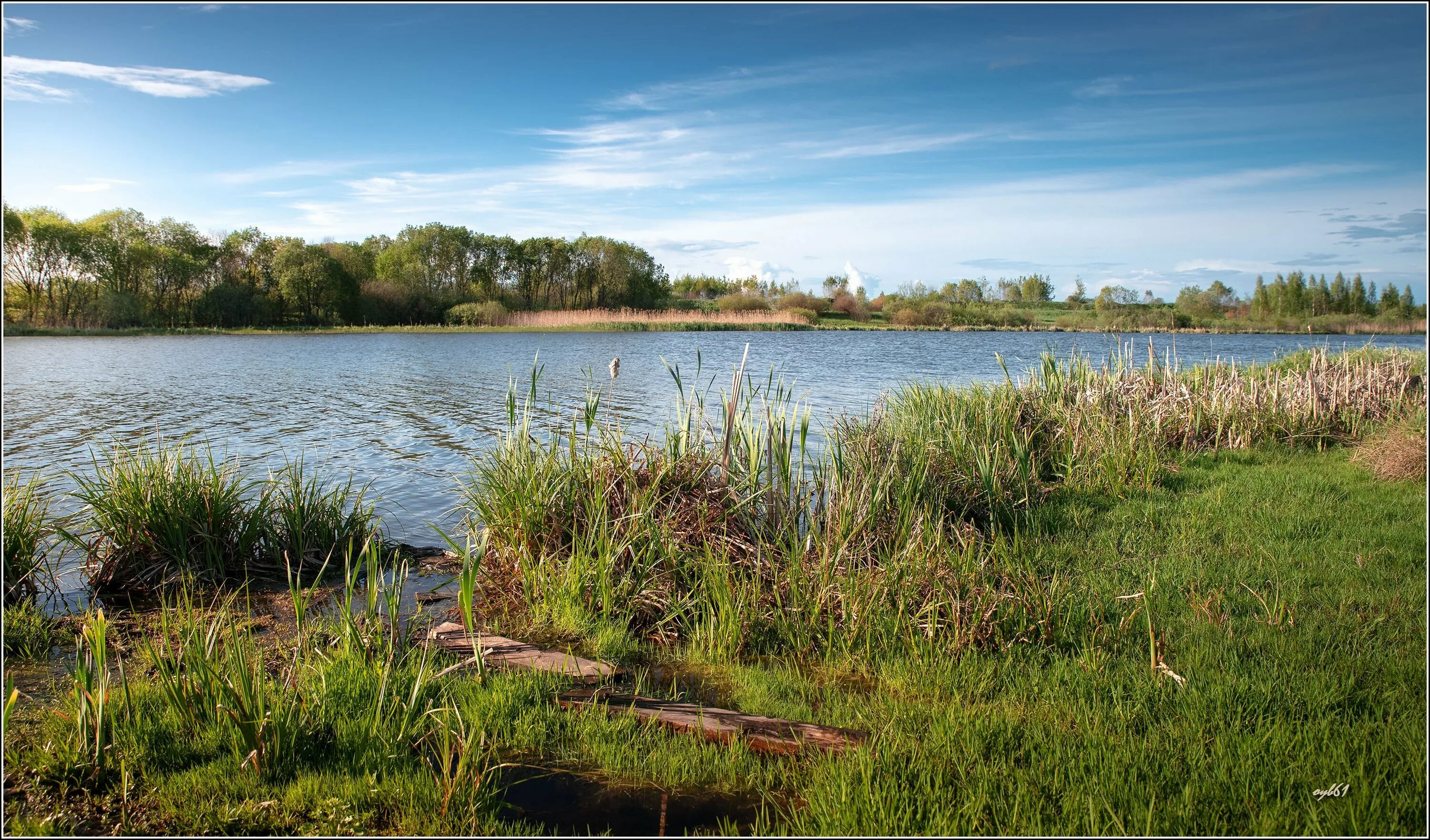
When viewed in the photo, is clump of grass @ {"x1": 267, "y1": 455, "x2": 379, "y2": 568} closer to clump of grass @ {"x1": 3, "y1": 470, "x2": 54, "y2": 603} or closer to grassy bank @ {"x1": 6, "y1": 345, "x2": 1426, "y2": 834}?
grassy bank @ {"x1": 6, "y1": 345, "x2": 1426, "y2": 834}

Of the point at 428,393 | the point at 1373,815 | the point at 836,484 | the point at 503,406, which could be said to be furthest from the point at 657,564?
the point at 428,393

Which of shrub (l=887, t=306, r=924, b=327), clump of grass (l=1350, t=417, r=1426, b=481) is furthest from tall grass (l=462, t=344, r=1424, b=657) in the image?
shrub (l=887, t=306, r=924, b=327)

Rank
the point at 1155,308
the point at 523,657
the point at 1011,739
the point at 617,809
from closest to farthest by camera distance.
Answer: the point at 617,809 → the point at 1011,739 → the point at 523,657 → the point at 1155,308

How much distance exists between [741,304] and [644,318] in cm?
720

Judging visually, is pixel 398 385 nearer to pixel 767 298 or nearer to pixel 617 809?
pixel 617 809

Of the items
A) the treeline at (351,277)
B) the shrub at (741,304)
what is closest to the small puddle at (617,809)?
the treeline at (351,277)

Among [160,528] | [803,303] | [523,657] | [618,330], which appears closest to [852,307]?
[803,303]

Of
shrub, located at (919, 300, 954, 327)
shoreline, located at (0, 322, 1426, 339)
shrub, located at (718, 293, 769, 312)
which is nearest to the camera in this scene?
shoreline, located at (0, 322, 1426, 339)

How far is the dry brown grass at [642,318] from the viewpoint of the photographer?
4672cm

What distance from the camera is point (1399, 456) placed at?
7.03 m

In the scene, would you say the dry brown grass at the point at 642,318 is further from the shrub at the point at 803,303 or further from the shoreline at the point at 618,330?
the shrub at the point at 803,303

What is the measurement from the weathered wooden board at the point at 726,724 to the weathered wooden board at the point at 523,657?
0.88ft

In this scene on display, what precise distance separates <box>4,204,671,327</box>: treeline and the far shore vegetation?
0.09 meters

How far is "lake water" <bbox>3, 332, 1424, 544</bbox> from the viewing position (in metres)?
10.5
